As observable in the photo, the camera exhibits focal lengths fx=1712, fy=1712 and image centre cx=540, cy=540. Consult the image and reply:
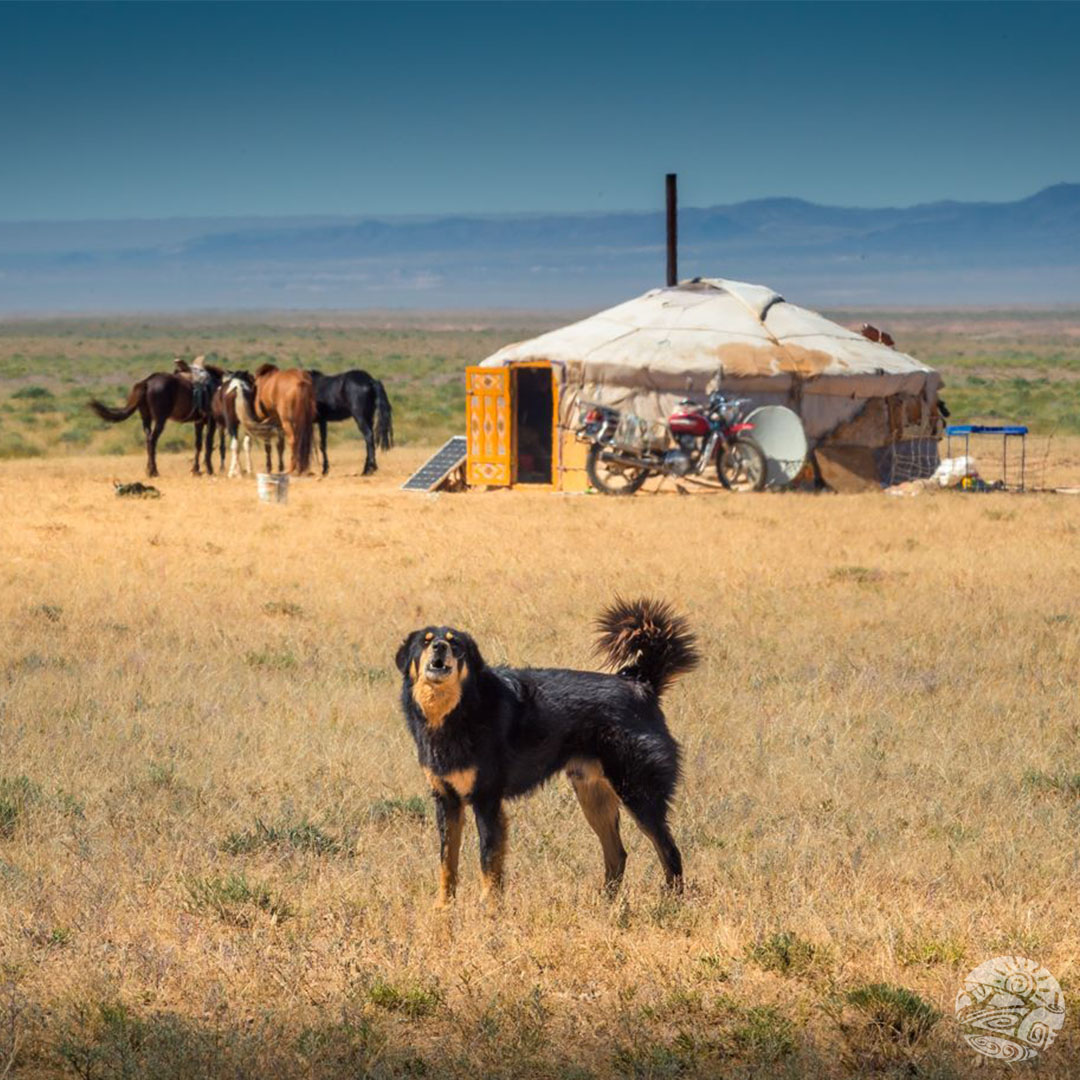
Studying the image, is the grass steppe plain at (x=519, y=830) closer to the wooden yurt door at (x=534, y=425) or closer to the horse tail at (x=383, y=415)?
the wooden yurt door at (x=534, y=425)

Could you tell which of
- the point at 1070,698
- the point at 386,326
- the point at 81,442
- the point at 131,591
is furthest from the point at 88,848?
the point at 386,326

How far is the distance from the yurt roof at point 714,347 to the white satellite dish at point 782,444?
22.8 inches

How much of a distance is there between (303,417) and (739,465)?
655 cm

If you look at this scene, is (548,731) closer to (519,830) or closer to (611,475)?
(519,830)

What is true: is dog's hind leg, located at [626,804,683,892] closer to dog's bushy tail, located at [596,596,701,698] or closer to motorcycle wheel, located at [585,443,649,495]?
dog's bushy tail, located at [596,596,701,698]

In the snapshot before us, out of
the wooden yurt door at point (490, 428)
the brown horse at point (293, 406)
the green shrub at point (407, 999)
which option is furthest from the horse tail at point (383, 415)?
the green shrub at point (407, 999)

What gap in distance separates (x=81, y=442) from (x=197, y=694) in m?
24.4

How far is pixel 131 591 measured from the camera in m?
13.9

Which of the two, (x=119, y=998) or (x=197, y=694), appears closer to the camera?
(x=119, y=998)

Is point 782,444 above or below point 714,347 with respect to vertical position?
below

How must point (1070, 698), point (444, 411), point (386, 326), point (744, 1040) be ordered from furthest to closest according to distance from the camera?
point (386, 326) → point (444, 411) → point (1070, 698) → point (744, 1040)

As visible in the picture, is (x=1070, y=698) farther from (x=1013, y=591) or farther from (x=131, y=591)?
Result: (x=131, y=591)

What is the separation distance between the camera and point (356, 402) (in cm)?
2655

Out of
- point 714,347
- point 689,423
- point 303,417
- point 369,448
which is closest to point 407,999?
point 689,423
